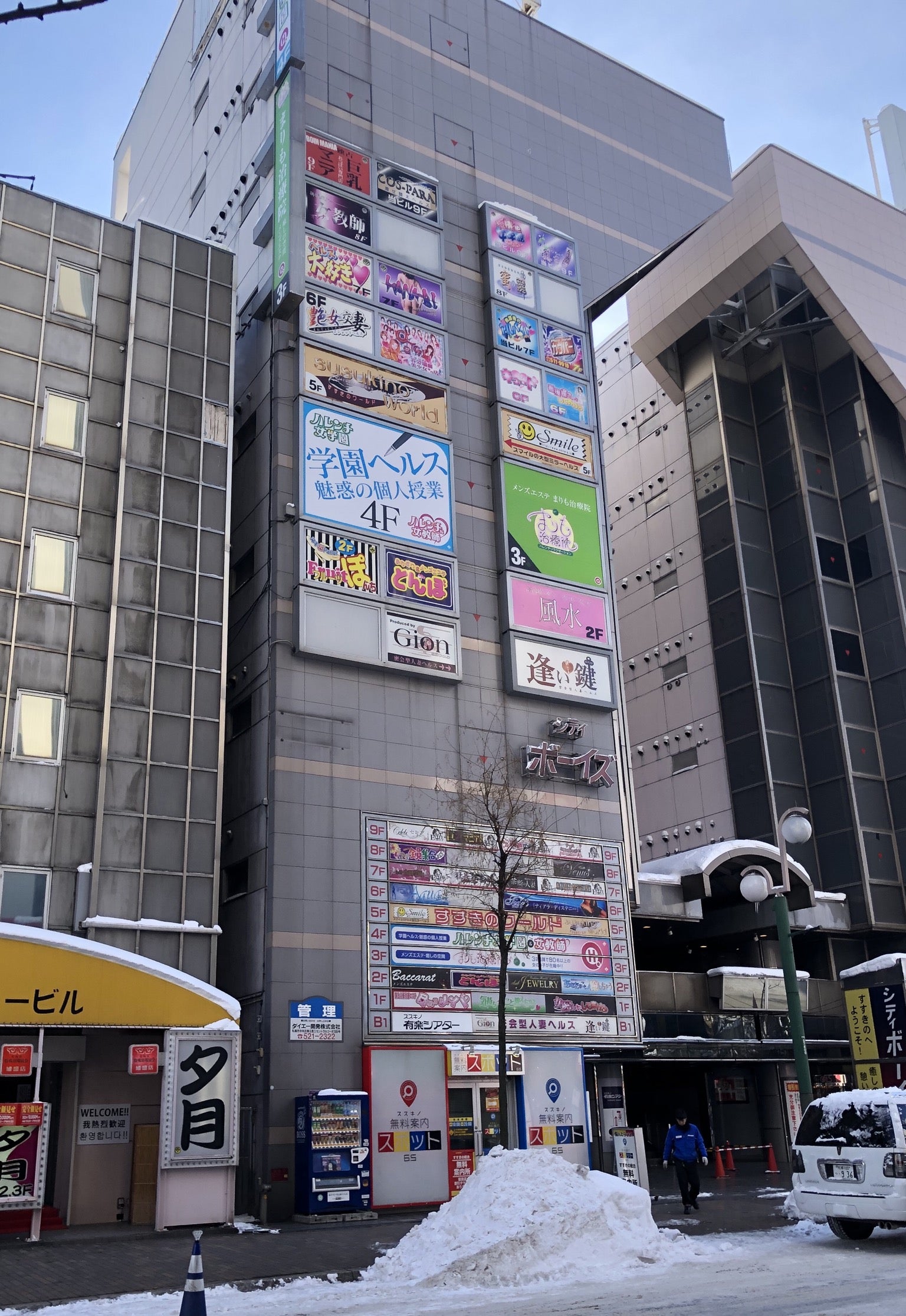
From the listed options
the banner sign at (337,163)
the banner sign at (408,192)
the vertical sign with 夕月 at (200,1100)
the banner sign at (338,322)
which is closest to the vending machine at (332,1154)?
the vertical sign with 夕月 at (200,1100)

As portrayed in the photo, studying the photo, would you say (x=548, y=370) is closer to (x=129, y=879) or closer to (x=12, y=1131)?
(x=129, y=879)

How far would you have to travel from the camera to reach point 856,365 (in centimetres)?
5144

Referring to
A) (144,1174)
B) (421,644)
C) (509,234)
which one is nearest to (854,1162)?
(144,1174)

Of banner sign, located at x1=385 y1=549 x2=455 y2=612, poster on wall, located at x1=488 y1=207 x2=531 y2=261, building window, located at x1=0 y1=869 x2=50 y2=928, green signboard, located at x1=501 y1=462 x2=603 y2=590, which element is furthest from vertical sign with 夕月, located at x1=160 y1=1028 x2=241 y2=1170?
poster on wall, located at x1=488 y1=207 x2=531 y2=261

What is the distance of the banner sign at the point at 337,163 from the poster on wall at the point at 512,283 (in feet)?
17.0

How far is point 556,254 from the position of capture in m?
42.6

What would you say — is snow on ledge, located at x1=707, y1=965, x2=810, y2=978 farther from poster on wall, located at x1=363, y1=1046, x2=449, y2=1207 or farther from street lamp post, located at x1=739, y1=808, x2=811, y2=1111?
street lamp post, located at x1=739, y1=808, x2=811, y2=1111

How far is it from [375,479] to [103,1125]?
1852 cm

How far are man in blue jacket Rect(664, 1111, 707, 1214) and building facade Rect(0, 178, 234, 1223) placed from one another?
9426 millimetres

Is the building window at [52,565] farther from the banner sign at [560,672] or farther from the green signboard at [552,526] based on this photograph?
the green signboard at [552,526]

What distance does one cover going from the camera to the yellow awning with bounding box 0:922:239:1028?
71.1 ft

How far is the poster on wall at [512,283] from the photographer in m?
40.3

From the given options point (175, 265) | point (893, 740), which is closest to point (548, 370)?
point (175, 265)

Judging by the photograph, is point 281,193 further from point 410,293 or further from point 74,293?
point 74,293
